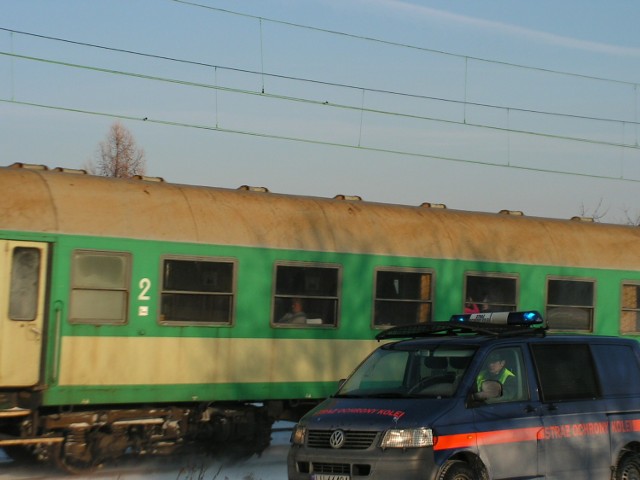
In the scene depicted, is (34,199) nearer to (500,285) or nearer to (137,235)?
(137,235)

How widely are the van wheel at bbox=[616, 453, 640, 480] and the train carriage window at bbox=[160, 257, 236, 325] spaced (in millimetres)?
5853

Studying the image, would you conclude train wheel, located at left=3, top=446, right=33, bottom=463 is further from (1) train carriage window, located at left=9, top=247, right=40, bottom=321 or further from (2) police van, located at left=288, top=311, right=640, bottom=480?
(2) police van, located at left=288, top=311, right=640, bottom=480

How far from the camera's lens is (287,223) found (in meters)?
15.8

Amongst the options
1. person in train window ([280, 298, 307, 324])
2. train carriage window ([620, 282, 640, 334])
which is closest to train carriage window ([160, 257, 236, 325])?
person in train window ([280, 298, 307, 324])

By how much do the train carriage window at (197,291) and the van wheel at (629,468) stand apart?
5.85m

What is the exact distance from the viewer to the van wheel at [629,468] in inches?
418

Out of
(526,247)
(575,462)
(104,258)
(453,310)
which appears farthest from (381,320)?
(575,462)

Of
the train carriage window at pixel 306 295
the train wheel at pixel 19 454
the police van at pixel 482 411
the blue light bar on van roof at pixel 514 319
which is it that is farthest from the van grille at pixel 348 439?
the train wheel at pixel 19 454

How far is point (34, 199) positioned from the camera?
13844 millimetres

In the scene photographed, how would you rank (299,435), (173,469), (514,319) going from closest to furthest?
(299,435)
(514,319)
(173,469)

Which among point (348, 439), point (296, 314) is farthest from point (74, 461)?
point (348, 439)

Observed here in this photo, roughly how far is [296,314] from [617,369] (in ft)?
18.0

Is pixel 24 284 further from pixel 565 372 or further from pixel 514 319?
pixel 565 372

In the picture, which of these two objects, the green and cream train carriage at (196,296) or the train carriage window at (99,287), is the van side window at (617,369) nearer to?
the green and cream train carriage at (196,296)
